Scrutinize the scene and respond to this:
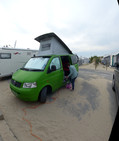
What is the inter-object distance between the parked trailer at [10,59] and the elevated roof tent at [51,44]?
8.92 ft

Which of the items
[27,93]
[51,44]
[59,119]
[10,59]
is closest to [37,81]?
[27,93]

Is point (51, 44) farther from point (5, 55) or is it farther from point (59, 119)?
point (59, 119)

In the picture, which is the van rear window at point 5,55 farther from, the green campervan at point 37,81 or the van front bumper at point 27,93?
the van front bumper at point 27,93

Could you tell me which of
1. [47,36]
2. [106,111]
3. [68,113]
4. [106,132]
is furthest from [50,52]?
[106,132]

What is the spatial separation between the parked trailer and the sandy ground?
3883mm

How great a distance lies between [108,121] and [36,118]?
7.95ft

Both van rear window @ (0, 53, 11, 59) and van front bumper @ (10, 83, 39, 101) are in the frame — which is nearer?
van front bumper @ (10, 83, 39, 101)

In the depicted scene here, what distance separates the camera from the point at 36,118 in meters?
2.52

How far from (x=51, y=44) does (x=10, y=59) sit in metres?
4.35

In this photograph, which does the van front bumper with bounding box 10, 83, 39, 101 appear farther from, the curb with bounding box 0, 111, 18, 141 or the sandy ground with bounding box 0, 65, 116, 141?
the curb with bounding box 0, 111, 18, 141

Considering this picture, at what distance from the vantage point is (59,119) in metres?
2.48

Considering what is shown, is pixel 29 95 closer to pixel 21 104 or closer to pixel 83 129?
pixel 21 104

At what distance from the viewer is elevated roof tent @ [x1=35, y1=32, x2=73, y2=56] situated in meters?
5.31

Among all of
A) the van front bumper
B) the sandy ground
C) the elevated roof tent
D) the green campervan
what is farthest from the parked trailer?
the van front bumper
